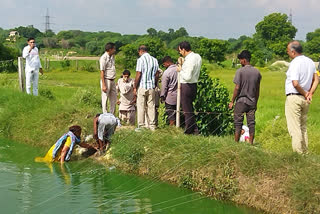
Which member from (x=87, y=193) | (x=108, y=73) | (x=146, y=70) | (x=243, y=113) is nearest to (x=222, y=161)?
(x=243, y=113)

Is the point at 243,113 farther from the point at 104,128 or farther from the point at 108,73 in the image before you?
the point at 108,73

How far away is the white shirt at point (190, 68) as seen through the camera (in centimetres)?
805

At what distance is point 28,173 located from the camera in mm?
8266

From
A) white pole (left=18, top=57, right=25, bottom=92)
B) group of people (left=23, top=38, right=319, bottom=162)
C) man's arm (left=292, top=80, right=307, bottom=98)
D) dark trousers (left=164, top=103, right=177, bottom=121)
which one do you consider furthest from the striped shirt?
white pole (left=18, top=57, right=25, bottom=92)

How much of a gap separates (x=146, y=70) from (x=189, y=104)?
1065 mm

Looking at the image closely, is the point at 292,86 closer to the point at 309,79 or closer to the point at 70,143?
the point at 309,79

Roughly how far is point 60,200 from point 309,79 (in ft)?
13.3

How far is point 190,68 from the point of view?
8055 millimetres

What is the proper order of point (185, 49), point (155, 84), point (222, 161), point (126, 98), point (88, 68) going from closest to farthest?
point (222, 161) < point (185, 49) < point (155, 84) < point (126, 98) < point (88, 68)

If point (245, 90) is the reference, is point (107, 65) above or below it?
above

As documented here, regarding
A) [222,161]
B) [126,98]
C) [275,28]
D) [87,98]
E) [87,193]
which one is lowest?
[87,193]

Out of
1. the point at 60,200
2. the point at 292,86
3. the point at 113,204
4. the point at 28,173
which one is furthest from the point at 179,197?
the point at 28,173

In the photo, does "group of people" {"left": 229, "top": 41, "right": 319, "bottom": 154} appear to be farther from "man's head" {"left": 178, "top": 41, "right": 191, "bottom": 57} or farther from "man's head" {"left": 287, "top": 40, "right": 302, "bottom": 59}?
"man's head" {"left": 178, "top": 41, "right": 191, "bottom": 57}

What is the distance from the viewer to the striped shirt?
28.4 ft
